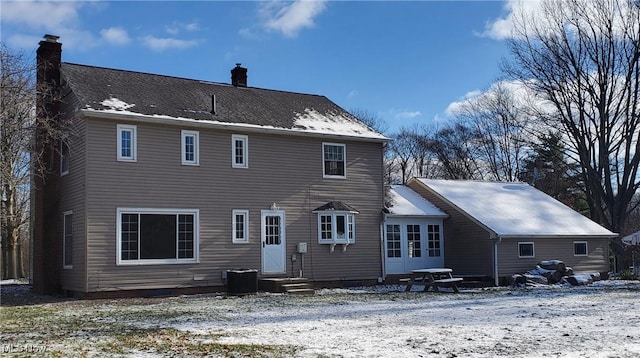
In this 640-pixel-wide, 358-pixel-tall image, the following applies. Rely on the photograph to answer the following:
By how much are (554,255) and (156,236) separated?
1501cm

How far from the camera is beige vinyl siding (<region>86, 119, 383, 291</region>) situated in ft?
62.5

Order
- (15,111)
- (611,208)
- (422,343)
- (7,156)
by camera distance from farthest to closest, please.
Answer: (611,208) → (7,156) → (15,111) → (422,343)

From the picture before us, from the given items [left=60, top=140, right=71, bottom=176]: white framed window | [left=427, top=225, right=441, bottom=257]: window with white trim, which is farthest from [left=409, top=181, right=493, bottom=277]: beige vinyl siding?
[left=60, top=140, right=71, bottom=176]: white framed window

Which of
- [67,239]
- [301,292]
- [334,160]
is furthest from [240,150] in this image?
[67,239]

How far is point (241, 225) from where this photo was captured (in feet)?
70.2

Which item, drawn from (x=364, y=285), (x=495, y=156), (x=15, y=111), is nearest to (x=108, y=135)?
(x=15, y=111)

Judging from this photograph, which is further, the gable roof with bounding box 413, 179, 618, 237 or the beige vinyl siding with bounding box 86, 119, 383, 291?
the gable roof with bounding box 413, 179, 618, 237

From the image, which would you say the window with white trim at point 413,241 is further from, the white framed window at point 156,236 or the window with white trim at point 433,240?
the white framed window at point 156,236

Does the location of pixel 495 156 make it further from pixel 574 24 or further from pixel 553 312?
pixel 553 312

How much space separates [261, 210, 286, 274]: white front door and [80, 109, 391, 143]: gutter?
8.76 feet

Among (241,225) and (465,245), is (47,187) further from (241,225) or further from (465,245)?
(465,245)

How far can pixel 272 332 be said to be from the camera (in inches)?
Answer: 439

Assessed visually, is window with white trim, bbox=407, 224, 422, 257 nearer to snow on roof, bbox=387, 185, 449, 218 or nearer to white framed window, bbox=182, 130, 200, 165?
snow on roof, bbox=387, 185, 449, 218

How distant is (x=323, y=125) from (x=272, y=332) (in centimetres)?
1324
